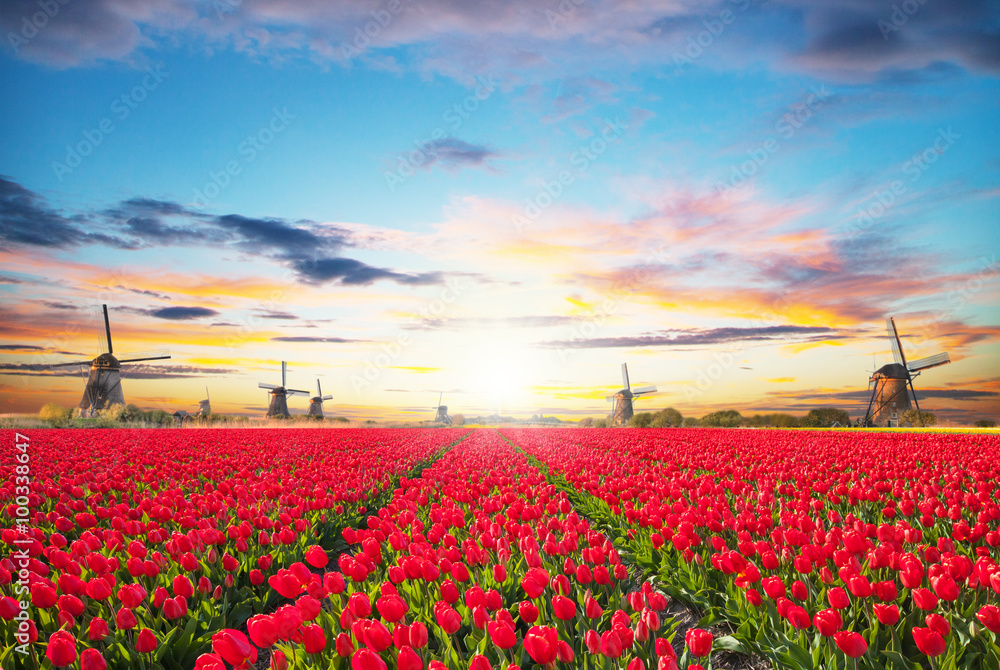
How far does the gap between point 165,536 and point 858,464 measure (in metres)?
11.9

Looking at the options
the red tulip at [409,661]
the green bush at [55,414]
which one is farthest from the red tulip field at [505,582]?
the green bush at [55,414]

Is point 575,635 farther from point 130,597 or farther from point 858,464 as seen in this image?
point 858,464

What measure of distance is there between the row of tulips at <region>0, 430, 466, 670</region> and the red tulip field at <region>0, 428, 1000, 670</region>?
0.9 inches

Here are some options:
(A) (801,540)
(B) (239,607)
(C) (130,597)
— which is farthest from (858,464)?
(C) (130,597)

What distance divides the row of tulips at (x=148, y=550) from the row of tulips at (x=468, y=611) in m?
0.52

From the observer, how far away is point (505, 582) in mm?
4391

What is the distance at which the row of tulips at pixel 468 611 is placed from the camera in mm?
2713

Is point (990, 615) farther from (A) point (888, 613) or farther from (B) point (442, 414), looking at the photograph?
(B) point (442, 414)

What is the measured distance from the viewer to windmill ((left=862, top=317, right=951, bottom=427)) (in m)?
51.1

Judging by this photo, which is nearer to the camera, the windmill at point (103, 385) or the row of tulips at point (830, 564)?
the row of tulips at point (830, 564)

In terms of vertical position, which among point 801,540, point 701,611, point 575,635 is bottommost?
point 701,611

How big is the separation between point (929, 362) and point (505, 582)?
6277 centimetres

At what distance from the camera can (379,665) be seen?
2457 millimetres

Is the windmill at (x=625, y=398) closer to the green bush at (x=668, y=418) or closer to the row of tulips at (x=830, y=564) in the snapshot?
the green bush at (x=668, y=418)
